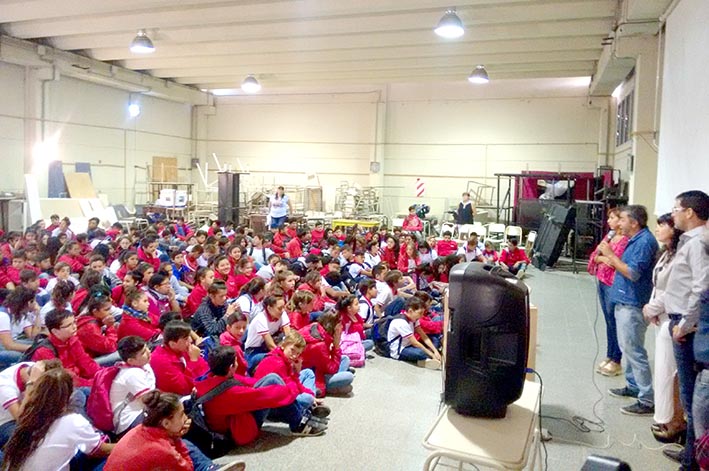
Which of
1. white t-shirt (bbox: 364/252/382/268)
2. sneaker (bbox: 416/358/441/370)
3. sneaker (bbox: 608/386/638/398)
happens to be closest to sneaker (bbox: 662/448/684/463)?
sneaker (bbox: 608/386/638/398)

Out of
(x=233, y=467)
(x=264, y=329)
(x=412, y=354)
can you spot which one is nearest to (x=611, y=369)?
(x=412, y=354)

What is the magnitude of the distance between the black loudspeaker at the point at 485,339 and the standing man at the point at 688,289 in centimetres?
148

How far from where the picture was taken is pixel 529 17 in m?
8.88

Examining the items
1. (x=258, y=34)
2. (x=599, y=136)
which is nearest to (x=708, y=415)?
(x=258, y=34)

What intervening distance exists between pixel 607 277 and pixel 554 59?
8790mm

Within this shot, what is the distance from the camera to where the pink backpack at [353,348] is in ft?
17.0

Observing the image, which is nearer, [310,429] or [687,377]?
[687,377]

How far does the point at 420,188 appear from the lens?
17.0m

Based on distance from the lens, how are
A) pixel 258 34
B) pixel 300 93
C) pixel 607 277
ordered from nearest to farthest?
pixel 607 277
pixel 258 34
pixel 300 93

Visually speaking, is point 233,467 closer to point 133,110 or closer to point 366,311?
point 366,311

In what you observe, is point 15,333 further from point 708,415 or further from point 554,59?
point 554,59

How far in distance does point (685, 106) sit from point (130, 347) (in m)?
5.38

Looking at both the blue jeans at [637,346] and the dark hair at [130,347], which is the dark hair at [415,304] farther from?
the dark hair at [130,347]

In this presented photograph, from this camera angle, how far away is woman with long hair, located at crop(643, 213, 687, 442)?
3.43 meters
